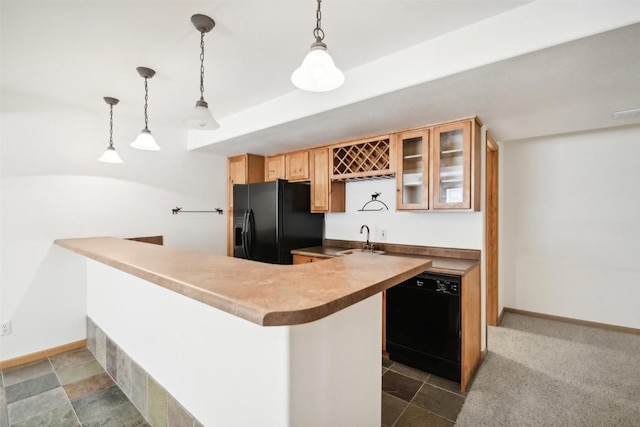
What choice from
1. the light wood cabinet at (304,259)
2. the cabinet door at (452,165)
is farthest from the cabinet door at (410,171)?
the light wood cabinet at (304,259)

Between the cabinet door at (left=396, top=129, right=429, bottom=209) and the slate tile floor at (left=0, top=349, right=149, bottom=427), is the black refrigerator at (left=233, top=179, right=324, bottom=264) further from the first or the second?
the slate tile floor at (left=0, top=349, right=149, bottom=427)

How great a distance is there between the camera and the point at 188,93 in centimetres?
260

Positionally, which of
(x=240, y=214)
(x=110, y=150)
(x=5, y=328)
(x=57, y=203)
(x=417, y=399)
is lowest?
(x=417, y=399)

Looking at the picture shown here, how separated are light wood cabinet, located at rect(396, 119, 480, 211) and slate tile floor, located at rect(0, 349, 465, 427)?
1.47 m

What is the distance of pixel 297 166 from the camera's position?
3664 mm

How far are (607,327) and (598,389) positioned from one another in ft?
5.18

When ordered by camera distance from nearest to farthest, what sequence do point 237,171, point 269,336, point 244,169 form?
point 269,336 < point 244,169 < point 237,171

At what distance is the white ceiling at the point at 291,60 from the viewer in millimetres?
1513

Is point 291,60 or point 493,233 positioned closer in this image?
point 291,60

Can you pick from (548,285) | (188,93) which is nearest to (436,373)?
(548,285)

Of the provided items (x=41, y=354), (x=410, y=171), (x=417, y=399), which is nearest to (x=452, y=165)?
(x=410, y=171)

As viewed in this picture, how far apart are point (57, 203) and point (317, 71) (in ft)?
9.96

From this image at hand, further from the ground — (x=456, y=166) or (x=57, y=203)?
(x=456, y=166)

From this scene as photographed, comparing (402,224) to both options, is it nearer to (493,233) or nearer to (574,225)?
(493,233)
